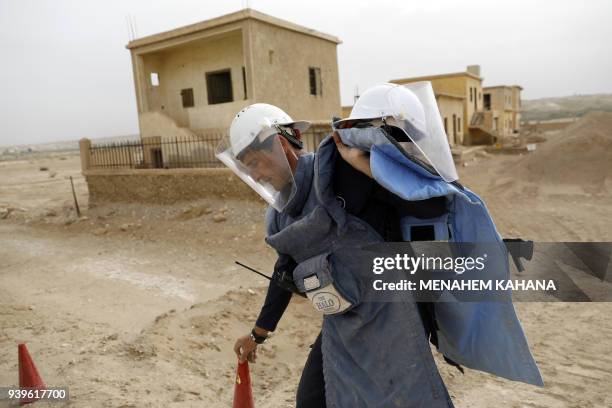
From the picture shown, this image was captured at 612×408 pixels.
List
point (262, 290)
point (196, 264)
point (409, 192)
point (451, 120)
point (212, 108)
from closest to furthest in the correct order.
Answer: point (409, 192)
point (262, 290)
point (196, 264)
point (212, 108)
point (451, 120)

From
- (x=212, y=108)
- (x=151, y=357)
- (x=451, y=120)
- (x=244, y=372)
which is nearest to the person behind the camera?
(x=244, y=372)

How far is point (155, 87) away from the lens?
579 inches

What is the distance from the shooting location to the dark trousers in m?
2.05

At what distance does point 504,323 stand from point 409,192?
22.3 inches

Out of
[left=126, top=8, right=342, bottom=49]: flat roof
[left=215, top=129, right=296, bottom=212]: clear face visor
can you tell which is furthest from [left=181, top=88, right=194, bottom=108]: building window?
[left=215, top=129, right=296, bottom=212]: clear face visor

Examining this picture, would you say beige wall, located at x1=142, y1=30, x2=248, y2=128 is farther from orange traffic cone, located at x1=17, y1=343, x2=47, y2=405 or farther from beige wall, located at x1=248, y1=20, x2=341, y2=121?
orange traffic cone, located at x1=17, y1=343, x2=47, y2=405

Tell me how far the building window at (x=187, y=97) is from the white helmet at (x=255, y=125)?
12873 millimetres

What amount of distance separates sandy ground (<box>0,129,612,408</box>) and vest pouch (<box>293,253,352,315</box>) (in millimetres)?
2051

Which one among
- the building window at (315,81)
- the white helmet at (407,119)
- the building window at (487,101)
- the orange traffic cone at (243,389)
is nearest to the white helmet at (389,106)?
the white helmet at (407,119)

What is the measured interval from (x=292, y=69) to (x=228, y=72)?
205 cm

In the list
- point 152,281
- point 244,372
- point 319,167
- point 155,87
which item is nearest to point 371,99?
point 319,167

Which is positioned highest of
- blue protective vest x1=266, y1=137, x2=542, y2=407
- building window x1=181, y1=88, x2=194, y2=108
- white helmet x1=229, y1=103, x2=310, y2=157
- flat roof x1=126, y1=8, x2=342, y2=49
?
flat roof x1=126, y1=8, x2=342, y2=49

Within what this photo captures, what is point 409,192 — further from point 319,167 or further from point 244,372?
point 244,372

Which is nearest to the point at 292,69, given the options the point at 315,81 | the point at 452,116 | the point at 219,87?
the point at 315,81
